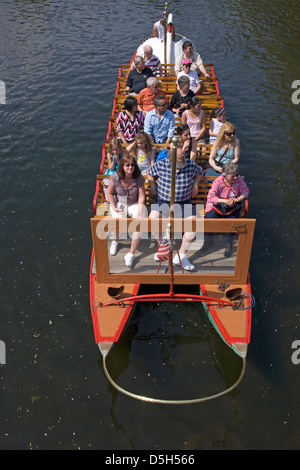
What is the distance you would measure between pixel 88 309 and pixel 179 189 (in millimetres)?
3256

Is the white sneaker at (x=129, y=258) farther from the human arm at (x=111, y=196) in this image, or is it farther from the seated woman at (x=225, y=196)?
the seated woman at (x=225, y=196)

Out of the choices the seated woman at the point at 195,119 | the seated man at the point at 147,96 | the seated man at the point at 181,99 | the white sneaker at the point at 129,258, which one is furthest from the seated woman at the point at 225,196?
the seated man at the point at 147,96

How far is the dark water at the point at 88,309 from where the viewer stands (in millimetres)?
6777

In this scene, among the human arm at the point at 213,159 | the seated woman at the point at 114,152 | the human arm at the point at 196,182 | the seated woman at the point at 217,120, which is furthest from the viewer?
the seated woman at the point at 217,120

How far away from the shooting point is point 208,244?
7.20m

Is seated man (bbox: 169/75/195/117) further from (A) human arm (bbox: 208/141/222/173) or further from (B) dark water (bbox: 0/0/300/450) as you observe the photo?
(B) dark water (bbox: 0/0/300/450)

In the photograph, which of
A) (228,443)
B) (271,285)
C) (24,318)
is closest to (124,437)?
(228,443)

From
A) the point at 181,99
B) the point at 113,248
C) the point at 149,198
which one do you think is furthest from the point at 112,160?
the point at 181,99

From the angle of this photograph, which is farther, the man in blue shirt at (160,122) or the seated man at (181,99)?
the seated man at (181,99)

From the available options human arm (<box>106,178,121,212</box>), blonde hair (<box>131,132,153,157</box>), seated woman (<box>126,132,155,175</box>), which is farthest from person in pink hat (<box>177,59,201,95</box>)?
human arm (<box>106,178,121,212</box>)

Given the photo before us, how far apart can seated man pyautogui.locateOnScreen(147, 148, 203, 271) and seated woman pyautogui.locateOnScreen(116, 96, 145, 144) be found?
2190 mm

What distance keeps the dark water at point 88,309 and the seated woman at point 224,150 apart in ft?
7.70

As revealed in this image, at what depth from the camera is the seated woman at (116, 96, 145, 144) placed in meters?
9.52
